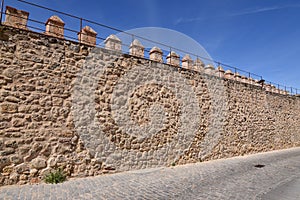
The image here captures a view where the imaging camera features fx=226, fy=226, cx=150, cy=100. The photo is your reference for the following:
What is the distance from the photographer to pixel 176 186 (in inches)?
191

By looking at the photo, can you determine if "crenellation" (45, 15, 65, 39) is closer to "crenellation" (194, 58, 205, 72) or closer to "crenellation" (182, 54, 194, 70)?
"crenellation" (182, 54, 194, 70)

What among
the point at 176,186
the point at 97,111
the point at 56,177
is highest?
the point at 97,111

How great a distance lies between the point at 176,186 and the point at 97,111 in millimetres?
2655

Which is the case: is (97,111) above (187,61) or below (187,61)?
below

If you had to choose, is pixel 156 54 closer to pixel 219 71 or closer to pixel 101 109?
pixel 101 109

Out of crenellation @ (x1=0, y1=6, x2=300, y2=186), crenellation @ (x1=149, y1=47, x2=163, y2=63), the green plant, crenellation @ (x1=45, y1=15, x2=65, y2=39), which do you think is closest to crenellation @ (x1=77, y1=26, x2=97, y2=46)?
crenellation @ (x1=0, y1=6, x2=300, y2=186)

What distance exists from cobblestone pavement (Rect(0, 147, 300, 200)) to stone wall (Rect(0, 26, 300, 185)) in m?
0.51

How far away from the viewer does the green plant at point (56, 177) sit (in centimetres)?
488

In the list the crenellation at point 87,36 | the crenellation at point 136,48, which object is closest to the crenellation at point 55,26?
the crenellation at point 87,36

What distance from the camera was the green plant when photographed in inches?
192

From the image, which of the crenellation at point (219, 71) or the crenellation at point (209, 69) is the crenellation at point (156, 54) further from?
the crenellation at point (219, 71)

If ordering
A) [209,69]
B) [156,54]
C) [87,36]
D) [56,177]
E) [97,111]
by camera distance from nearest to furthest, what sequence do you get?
1. [56,177]
2. [97,111]
3. [87,36]
4. [156,54]
5. [209,69]

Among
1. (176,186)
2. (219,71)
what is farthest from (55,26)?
(219,71)

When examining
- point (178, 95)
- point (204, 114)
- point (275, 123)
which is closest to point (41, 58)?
point (178, 95)
